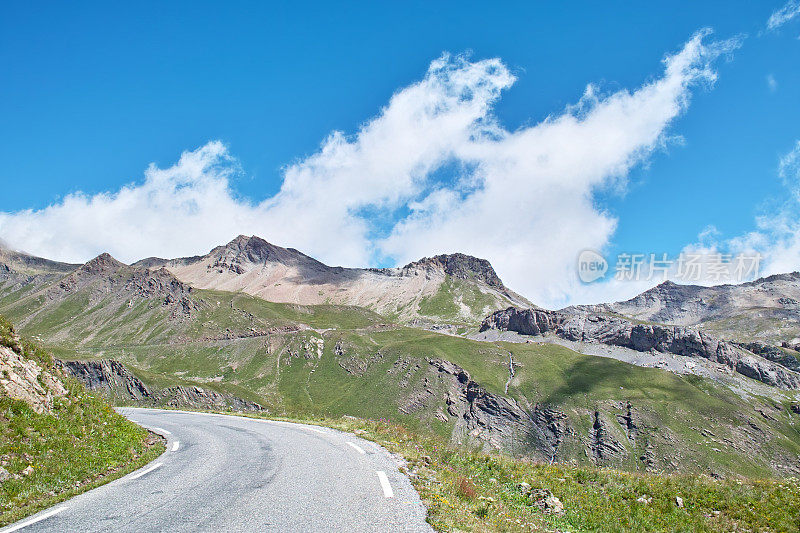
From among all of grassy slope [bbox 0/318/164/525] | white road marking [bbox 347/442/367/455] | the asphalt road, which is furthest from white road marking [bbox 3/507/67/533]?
white road marking [bbox 347/442/367/455]

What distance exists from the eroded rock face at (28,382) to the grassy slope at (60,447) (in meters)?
0.46

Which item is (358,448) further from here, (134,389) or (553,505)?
(134,389)

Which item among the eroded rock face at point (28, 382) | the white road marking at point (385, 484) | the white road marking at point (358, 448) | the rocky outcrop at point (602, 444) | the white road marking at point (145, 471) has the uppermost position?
the eroded rock face at point (28, 382)

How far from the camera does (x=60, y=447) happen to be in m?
16.0

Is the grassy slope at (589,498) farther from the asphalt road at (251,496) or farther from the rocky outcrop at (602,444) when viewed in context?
the rocky outcrop at (602,444)

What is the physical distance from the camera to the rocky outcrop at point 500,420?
157375 mm

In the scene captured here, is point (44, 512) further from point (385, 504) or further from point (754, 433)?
point (754, 433)

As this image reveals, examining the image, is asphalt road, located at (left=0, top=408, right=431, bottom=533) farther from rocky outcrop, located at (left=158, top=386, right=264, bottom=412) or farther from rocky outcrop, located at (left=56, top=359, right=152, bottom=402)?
rocky outcrop, located at (left=56, top=359, right=152, bottom=402)

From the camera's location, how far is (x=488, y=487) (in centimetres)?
1569

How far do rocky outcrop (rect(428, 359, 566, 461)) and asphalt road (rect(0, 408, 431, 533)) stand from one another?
494 ft

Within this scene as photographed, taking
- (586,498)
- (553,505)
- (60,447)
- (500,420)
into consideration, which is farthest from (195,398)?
(553,505)

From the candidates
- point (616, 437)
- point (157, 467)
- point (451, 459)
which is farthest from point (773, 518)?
point (616, 437)

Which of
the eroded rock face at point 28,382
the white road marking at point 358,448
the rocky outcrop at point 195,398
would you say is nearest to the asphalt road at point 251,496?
the white road marking at point 358,448

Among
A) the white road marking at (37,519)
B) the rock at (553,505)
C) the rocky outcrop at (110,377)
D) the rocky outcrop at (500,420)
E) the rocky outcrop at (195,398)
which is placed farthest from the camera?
the rocky outcrop at (500,420)
